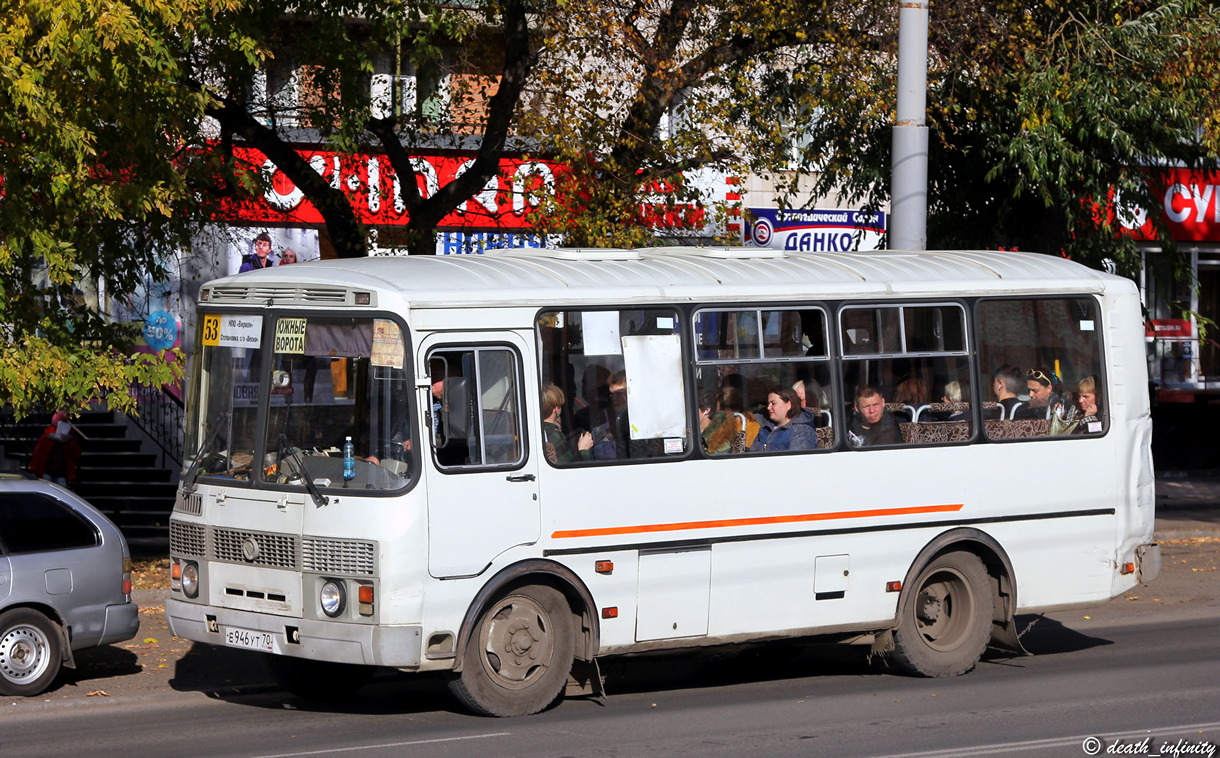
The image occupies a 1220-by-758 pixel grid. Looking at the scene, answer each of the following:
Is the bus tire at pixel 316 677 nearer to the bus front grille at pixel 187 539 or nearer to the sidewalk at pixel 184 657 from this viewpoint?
the sidewalk at pixel 184 657

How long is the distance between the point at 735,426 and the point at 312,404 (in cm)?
279

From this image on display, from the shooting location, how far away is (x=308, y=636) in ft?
30.0

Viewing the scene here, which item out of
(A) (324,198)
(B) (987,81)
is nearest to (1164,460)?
(B) (987,81)

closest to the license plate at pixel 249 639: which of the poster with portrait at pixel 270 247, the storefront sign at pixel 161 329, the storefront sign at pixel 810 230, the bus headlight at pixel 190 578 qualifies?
the bus headlight at pixel 190 578

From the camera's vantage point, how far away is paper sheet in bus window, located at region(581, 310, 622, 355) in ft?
32.7

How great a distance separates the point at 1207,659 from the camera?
12.0 meters

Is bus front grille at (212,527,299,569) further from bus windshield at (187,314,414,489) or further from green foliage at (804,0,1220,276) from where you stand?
green foliage at (804,0,1220,276)

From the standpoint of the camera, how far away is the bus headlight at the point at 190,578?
9789 millimetres

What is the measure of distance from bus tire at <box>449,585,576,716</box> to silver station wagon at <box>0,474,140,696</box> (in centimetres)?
275

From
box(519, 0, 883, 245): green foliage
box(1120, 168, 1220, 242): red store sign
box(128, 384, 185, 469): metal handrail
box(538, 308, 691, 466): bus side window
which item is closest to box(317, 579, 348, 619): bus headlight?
box(538, 308, 691, 466): bus side window

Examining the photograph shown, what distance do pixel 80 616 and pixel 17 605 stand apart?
1.48 feet

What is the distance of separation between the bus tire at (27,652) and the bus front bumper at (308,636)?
49.7 inches

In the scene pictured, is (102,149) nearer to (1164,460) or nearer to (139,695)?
(139,695)

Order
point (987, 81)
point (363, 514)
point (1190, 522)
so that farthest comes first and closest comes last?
point (1190, 522) → point (987, 81) → point (363, 514)
